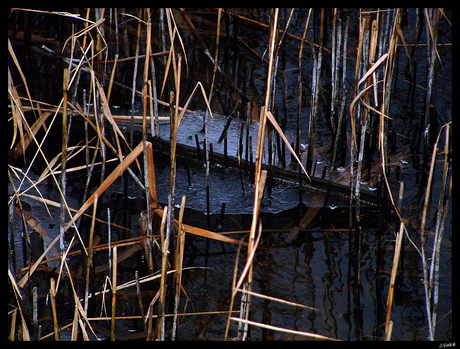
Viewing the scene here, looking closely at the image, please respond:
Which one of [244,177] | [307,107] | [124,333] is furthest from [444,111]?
[124,333]

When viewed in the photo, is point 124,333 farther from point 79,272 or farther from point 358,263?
point 358,263

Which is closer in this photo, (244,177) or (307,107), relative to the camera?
(244,177)

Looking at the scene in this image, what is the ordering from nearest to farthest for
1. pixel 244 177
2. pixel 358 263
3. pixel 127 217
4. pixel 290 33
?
pixel 358 263, pixel 127 217, pixel 244 177, pixel 290 33

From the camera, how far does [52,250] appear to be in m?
2.30

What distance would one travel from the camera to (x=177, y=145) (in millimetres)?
3064

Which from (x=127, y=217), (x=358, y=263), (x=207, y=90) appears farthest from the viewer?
(x=207, y=90)

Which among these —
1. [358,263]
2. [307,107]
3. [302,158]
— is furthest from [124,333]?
[307,107]

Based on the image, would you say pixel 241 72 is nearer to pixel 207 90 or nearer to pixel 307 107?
pixel 207 90

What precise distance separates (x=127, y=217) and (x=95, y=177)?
49 centimetres

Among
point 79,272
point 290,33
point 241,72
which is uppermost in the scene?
point 290,33

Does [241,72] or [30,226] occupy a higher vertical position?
[241,72]

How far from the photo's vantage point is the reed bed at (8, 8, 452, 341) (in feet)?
5.76

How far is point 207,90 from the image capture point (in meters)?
3.95

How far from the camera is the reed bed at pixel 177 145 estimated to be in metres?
1.76
